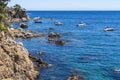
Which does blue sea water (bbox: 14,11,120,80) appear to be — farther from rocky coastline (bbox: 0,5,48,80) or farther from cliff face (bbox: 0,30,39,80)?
cliff face (bbox: 0,30,39,80)

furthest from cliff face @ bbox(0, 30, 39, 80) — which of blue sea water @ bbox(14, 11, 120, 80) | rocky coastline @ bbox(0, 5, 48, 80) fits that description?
blue sea water @ bbox(14, 11, 120, 80)

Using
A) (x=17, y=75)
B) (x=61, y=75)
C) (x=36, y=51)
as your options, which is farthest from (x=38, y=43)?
(x=17, y=75)

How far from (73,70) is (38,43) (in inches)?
1463

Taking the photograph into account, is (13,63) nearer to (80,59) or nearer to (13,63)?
(13,63)

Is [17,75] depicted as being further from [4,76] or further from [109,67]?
[109,67]

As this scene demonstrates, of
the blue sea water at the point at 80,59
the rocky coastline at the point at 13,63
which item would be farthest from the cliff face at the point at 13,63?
the blue sea water at the point at 80,59

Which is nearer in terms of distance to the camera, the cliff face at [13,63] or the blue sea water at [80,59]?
the cliff face at [13,63]

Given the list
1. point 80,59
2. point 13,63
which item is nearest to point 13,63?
point 13,63

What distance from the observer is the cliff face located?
4844cm

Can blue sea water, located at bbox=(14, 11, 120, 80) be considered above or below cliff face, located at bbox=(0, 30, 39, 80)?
below

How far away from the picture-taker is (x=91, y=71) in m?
61.2

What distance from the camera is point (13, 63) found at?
51.1 meters

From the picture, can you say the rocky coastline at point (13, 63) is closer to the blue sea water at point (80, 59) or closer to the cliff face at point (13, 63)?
the cliff face at point (13, 63)

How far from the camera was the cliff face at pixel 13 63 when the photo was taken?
159ft
